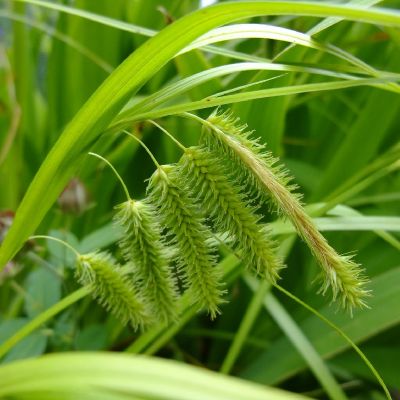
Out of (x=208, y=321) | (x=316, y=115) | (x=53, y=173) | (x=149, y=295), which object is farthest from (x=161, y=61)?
(x=316, y=115)

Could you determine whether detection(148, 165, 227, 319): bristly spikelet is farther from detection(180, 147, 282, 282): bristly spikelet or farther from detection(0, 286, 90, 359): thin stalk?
detection(0, 286, 90, 359): thin stalk

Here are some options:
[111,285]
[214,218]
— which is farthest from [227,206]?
[111,285]

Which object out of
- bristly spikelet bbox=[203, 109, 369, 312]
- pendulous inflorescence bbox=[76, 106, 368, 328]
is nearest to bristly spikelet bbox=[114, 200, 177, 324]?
pendulous inflorescence bbox=[76, 106, 368, 328]

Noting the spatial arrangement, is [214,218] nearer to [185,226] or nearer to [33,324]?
[185,226]

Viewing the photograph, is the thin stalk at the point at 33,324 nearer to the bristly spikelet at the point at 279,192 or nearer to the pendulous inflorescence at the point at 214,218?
the pendulous inflorescence at the point at 214,218

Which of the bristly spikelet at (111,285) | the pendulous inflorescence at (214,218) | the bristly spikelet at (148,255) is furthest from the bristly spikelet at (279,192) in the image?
the bristly spikelet at (111,285)

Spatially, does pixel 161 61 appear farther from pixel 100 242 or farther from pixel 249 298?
pixel 249 298

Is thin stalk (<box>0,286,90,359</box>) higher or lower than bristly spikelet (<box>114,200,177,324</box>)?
lower
